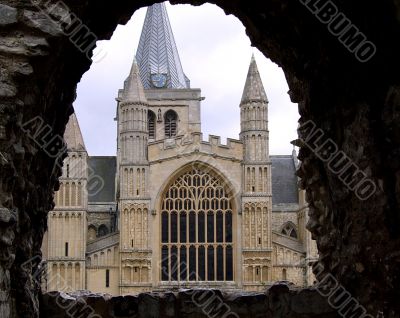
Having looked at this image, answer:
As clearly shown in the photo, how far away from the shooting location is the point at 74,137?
4116 centimetres

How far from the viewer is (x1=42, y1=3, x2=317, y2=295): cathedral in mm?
39125

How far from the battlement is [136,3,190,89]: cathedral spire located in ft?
43.7

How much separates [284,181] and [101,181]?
11.4m

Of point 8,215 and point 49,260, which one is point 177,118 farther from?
point 8,215

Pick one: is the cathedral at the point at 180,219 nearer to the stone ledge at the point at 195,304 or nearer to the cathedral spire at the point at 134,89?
the cathedral spire at the point at 134,89

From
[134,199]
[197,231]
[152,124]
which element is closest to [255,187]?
[197,231]

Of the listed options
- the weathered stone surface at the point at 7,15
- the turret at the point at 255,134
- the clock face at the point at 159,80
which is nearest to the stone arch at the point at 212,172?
the turret at the point at 255,134

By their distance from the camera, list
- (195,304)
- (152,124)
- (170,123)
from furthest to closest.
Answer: (170,123) < (152,124) < (195,304)

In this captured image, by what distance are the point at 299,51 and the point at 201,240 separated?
31.0 metres

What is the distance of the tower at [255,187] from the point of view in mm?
39500

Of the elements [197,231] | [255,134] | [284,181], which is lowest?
[197,231]

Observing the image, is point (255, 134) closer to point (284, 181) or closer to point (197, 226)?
point (197, 226)

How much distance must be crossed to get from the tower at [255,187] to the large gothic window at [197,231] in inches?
35.0

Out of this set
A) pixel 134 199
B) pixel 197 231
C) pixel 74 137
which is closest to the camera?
pixel 197 231
